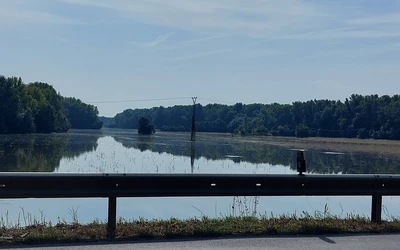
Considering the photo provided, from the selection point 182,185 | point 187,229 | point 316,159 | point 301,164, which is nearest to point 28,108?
point 316,159

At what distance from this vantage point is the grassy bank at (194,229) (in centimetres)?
755

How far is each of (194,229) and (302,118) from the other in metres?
143

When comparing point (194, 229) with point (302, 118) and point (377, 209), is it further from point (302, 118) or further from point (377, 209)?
point (302, 118)

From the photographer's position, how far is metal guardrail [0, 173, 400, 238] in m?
7.69

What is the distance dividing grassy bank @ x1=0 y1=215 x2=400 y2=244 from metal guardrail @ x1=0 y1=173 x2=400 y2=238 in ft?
1.02

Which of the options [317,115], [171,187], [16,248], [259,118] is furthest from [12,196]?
[259,118]

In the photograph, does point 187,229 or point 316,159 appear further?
point 316,159

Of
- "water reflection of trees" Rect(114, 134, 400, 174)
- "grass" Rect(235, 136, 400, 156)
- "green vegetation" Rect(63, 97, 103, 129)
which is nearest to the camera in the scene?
"water reflection of trees" Rect(114, 134, 400, 174)

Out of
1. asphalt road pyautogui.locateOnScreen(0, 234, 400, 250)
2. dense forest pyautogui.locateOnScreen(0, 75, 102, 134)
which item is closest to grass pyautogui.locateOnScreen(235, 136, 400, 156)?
dense forest pyautogui.locateOnScreen(0, 75, 102, 134)

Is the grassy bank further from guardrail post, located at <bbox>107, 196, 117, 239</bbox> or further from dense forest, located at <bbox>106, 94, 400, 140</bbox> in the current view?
dense forest, located at <bbox>106, 94, 400, 140</bbox>

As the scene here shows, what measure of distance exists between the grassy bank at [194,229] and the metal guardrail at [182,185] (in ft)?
1.02

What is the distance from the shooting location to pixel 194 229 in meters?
8.13

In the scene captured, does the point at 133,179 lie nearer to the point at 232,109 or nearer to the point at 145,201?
the point at 145,201

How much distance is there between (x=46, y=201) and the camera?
1429cm
